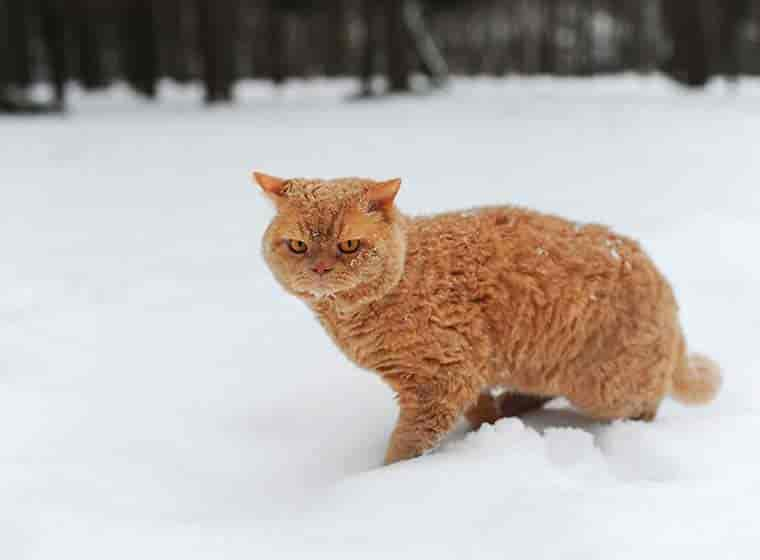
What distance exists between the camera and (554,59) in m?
18.8

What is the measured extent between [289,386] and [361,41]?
53.7 ft

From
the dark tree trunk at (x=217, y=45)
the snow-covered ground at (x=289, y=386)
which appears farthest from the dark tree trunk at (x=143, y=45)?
the snow-covered ground at (x=289, y=386)

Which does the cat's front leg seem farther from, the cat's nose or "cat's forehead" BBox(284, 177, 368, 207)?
"cat's forehead" BBox(284, 177, 368, 207)

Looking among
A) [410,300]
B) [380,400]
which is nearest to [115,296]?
[380,400]

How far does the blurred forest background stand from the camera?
10359mm

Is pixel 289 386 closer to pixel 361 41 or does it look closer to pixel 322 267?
pixel 322 267

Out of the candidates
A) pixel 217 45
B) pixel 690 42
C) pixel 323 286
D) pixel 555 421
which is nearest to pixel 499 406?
pixel 555 421

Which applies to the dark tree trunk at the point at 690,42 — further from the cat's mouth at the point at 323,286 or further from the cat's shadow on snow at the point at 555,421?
the cat's mouth at the point at 323,286

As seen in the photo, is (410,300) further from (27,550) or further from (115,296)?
(115,296)

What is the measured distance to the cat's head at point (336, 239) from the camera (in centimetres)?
203

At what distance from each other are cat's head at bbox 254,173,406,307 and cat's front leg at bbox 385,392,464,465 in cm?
40

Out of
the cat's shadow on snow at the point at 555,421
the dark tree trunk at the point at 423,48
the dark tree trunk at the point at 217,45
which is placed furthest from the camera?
the dark tree trunk at the point at 423,48

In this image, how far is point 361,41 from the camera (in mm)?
17844

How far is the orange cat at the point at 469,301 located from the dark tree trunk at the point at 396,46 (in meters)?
8.37
